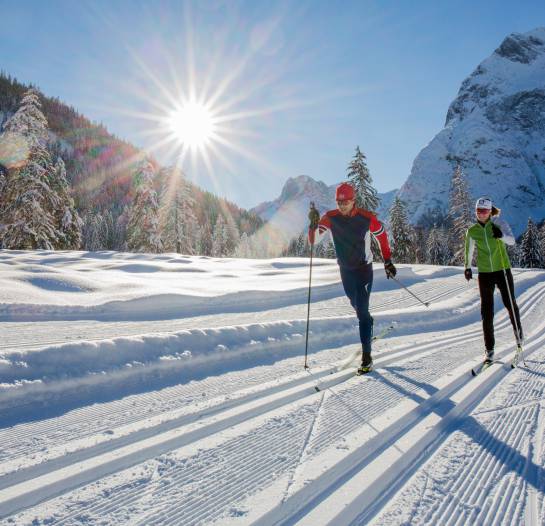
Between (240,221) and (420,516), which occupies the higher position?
(240,221)

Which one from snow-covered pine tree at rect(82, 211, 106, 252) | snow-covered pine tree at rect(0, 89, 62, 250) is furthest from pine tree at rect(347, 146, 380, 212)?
snow-covered pine tree at rect(82, 211, 106, 252)

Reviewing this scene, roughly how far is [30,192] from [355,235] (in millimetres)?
28161

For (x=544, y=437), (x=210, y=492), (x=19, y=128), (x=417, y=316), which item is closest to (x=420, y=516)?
(x=210, y=492)

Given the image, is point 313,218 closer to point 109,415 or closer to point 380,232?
point 380,232

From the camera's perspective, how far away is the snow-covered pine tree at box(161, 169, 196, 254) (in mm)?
39062

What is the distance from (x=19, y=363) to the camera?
3.37m

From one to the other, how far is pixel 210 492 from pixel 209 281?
899 centimetres

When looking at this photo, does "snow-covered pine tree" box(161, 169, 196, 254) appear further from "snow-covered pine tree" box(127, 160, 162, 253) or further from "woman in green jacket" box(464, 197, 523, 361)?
"woman in green jacket" box(464, 197, 523, 361)

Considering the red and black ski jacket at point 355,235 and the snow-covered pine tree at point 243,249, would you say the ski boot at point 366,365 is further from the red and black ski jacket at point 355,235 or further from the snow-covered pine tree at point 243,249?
the snow-covered pine tree at point 243,249

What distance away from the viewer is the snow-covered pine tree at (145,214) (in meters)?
35.5

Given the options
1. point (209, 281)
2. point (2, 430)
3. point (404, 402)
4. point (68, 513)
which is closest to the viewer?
point (68, 513)

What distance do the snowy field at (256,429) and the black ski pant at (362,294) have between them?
462mm

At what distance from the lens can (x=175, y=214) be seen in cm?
3922

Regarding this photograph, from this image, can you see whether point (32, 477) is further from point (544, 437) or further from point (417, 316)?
point (417, 316)
